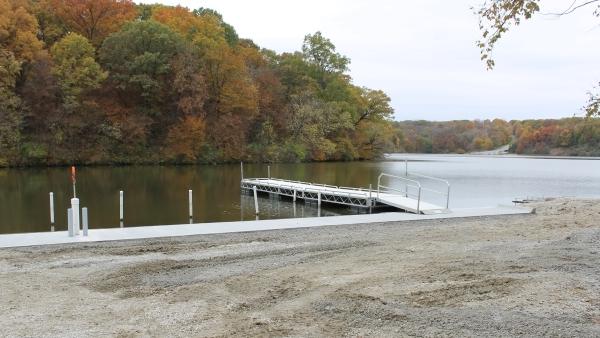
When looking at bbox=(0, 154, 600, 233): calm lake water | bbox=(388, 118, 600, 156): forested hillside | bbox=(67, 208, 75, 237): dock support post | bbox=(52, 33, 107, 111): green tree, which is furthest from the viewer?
bbox=(388, 118, 600, 156): forested hillside

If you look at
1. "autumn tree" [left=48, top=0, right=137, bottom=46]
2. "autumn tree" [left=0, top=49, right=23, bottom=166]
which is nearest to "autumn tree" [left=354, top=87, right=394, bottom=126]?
"autumn tree" [left=48, top=0, right=137, bottom=46]

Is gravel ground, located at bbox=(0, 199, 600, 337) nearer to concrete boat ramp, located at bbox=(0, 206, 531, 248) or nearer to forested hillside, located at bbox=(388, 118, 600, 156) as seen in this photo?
concrete boat ramp, located at bbox=(0, 206, 531, 248)

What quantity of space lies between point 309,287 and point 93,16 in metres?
55.7

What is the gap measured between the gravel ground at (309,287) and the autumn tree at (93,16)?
50.0m

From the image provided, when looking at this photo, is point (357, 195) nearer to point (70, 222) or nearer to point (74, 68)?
point (70, 222)

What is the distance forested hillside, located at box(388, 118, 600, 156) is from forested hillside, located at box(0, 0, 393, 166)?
45.0 meters

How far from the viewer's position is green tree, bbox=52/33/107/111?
155ft

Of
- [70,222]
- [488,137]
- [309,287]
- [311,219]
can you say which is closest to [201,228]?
[70,222]

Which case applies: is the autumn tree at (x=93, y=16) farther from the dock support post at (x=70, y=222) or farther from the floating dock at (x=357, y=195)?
the dock support post at (x=70, y=222)

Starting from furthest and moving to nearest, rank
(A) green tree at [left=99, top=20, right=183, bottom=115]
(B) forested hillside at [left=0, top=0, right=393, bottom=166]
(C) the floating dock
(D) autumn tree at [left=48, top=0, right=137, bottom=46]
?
(D) autumn tree at [left=48, top=0, right=137, bottom=46] < (A) green tree at [left=99, top=20, right=183, bottom=115] < (B) forested hillside at [left=0, top=0, right=393, bottom=166] < (C) the floating dock

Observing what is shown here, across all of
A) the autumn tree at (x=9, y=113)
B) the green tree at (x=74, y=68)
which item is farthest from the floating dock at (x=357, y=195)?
the green tree at (x=74, y=68)

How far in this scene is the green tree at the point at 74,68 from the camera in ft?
155

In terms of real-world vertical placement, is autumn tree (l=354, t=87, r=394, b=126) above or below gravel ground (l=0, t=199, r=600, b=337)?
above

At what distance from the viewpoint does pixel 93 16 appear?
5422cm
